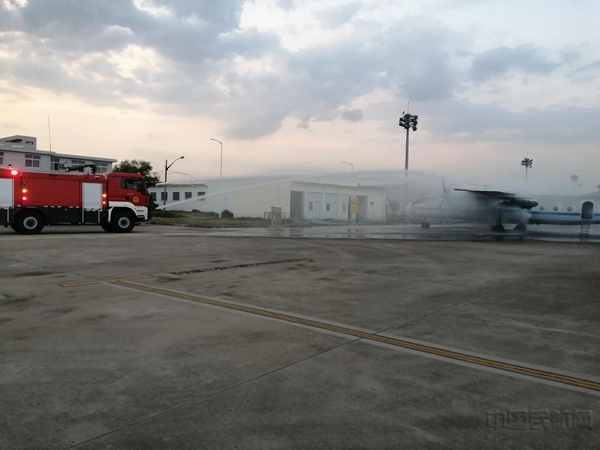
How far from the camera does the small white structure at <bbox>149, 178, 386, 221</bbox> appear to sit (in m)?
48.5

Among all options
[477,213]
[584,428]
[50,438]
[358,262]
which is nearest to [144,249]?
[358,262]

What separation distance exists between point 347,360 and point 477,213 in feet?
88.3

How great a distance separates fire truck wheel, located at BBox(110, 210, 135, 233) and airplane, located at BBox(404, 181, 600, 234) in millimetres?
19025

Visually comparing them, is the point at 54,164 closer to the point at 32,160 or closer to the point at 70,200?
the point at 32,160

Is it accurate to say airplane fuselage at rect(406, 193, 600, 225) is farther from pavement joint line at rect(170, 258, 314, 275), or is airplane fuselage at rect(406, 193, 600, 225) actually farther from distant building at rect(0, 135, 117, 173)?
distant building at rect(0, 135, 117, 173)

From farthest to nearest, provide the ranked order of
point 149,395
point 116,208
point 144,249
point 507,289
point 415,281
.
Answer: point 116,208 < point 144,249 < point 415,281 < point 507,289 < point 149,395

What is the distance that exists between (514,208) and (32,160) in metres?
51.6

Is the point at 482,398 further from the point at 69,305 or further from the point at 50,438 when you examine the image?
the point at 69,305

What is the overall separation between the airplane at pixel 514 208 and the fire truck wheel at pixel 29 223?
22.8m

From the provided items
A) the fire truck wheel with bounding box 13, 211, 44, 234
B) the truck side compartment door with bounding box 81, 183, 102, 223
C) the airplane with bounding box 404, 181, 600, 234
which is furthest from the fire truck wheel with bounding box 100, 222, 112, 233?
the airplane with bounding box 404, 181, 600, 234

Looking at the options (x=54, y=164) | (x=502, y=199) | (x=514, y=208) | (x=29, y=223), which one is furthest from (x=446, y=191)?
(x=54, y=164)

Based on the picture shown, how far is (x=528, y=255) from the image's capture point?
51.0ft

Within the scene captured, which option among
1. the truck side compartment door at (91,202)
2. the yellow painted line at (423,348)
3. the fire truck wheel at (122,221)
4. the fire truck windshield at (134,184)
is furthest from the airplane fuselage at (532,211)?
the yellow painted line at (423,348)

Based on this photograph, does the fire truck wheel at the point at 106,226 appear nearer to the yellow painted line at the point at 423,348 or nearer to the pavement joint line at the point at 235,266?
the pavement joint line at the point at 235,266
